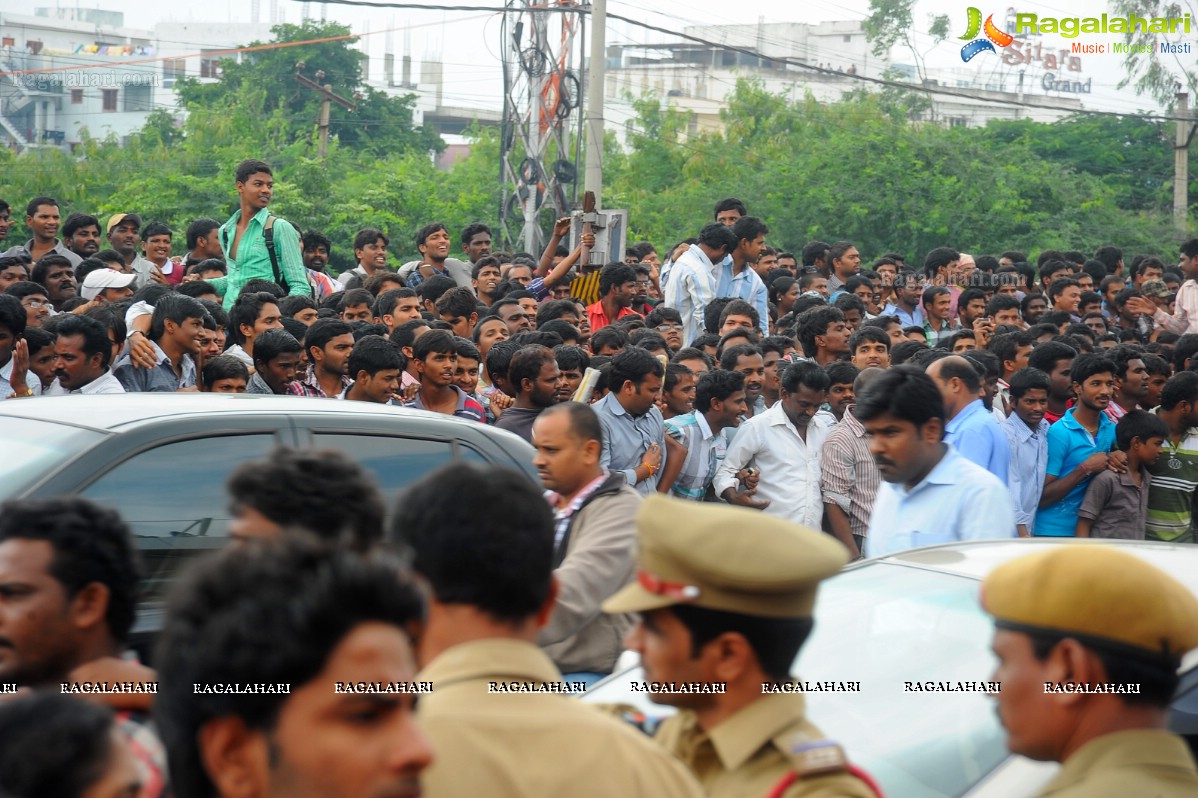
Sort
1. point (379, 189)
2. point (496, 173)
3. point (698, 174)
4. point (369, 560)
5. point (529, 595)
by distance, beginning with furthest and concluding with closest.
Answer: point (698, 174)
point (496, 173)
point (379, 189)
point (529, 595)
point (369, 560)

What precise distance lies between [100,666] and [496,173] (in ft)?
109

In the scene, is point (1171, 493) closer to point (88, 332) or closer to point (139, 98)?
point (88, 332)

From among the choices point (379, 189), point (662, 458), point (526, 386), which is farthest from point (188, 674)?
point (379, 189)

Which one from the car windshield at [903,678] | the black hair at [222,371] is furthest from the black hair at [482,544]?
the black hair at [222,371]

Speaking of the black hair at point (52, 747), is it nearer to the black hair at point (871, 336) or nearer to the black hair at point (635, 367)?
the black hair at point (635, 367)

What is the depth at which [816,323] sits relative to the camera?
32.3 feet

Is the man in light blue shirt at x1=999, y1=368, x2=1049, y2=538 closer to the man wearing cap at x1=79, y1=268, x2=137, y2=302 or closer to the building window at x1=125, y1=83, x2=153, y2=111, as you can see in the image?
the man wearing cap at x1=79, y1=268, x2=137, y2=302

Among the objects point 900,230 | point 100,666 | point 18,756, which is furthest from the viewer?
point 900,230

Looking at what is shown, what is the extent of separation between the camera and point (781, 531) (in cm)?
244

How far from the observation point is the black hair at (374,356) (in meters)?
6.80

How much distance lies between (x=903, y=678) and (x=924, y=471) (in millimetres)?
1416

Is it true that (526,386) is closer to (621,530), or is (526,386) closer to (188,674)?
(621,530)

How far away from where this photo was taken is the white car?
319 centimetres

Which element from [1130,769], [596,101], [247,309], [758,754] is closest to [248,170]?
[247,309]
